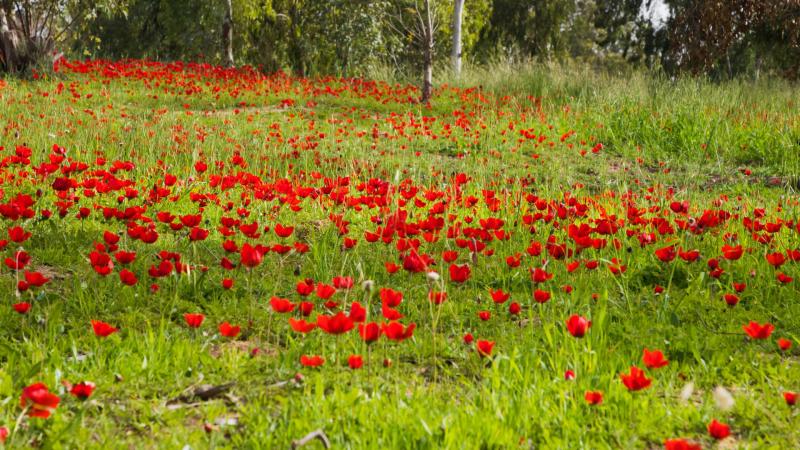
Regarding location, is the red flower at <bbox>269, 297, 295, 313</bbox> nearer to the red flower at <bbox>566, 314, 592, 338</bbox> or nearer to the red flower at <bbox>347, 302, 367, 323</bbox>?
the red flower at <bbox>347, 302, 367, 323</bbox>

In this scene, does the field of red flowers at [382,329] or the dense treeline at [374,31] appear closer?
the field of red flowers at [382,329]

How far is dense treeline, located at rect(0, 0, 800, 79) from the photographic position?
13438 millimetres

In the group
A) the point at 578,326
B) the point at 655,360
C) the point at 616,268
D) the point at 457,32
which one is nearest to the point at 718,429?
the point at 655,360

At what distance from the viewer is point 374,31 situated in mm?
17359

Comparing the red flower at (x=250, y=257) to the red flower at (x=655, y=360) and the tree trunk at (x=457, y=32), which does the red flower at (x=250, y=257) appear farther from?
the tree trunk at (x=457, y=32)

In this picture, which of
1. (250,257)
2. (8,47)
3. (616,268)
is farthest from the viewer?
(8,47)

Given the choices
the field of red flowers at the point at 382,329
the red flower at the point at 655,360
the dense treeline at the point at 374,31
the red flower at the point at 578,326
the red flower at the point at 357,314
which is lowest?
the field of red flowers at the point at 382,329

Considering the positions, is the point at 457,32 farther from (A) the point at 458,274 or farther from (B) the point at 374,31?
(A) the point at 458,274

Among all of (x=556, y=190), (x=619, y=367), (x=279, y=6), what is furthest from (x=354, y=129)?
(x=279, y=6)

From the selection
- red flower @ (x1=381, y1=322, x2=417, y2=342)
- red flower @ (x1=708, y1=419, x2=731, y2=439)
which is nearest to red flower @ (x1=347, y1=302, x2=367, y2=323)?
red flower @ (x1=381, y1=322, x2=417, y2=342)

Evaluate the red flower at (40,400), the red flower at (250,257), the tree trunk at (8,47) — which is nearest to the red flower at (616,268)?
the red flower at (250,257)

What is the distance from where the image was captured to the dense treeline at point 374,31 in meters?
13.4

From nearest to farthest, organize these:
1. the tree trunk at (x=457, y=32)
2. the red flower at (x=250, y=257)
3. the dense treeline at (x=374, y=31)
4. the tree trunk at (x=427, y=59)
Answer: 1. the red flower at (x=250, y=257)
2. the tree trunk at (x=427, y=59)
3. the dense treeline at (x=374, y=31)
4. the tree trunk at (x=457, y=32)

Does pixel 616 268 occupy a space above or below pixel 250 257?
below
